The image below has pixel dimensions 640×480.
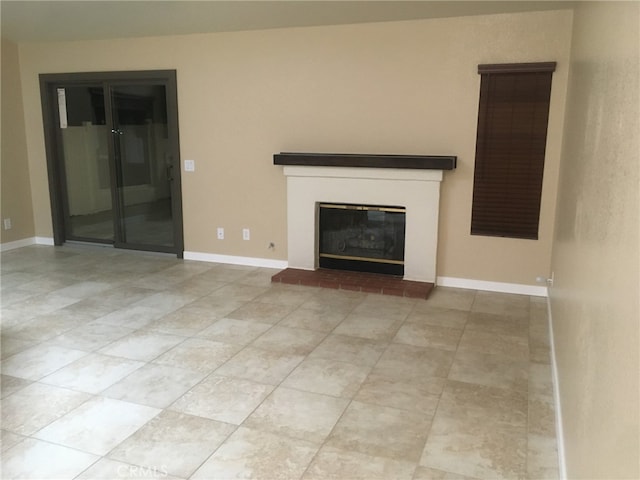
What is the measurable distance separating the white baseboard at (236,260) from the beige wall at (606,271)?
321 cm

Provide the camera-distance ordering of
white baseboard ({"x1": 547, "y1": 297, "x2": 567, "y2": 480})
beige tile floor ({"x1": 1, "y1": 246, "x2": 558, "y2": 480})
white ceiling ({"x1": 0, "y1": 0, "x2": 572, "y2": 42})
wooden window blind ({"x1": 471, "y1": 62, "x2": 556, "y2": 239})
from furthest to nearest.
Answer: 1. wooden window blind ({"x1": 471, "y1": 62, "x2": 556, "y2": 239})
2. white ceiling ({"x1": 0, "y1": 0, "x2": 572, "y2": 42})
3. beige tile floor ({"x1": 1, "y1": 246, "x2": 558, "y2": 480})
4. white baseboard ({"x1": 547, "y1": 297, "x2": 567, "y2": 480})

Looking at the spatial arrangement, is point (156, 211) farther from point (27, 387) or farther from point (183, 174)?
point (27, 387)

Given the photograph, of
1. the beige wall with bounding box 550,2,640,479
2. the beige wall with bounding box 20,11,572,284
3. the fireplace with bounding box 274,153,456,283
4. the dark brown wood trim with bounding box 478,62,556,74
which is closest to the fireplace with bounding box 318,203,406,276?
the fireplace with bounding box 274,153,456,283

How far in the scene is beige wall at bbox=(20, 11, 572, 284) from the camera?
437 cm

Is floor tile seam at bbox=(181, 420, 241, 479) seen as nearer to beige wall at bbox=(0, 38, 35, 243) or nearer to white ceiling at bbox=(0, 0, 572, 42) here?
white ceiling at bbox=(0, 0, 572, 42)

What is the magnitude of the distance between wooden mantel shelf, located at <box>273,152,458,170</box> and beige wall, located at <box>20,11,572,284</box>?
185mm

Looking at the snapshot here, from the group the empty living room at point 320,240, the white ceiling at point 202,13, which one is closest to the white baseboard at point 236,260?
the empty living room at point 320,240

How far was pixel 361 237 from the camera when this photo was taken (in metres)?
5.05

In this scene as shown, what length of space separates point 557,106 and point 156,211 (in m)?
4.26

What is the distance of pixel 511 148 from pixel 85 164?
4.82m

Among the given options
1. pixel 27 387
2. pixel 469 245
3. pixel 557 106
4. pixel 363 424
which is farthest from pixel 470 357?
pixel 27 387

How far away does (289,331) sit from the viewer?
373 cm

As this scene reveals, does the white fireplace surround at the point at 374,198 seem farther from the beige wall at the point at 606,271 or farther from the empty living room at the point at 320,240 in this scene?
the beige wall at the point at 606,271

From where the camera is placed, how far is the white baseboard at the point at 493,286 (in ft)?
14.9
